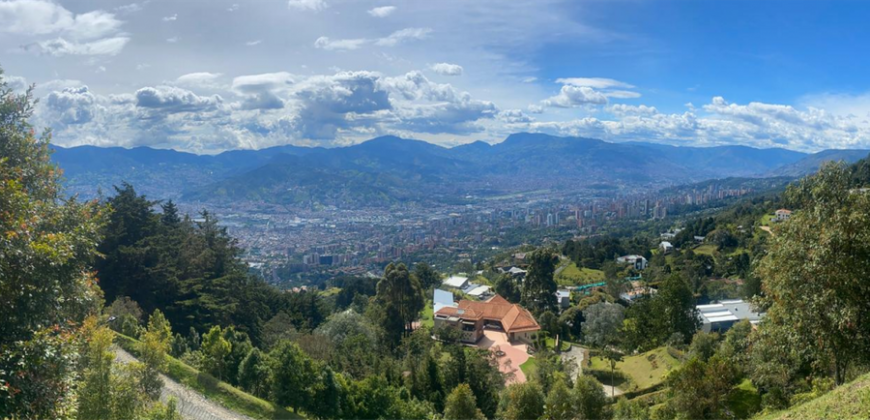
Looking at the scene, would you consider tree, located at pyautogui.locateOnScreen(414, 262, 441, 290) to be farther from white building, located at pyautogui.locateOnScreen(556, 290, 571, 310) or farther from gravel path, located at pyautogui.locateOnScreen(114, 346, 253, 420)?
gravel path, located at pyautogui.locateOnScreen(114, 346, 253, 420)

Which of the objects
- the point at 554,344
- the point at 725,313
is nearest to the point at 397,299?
the point at 554,344

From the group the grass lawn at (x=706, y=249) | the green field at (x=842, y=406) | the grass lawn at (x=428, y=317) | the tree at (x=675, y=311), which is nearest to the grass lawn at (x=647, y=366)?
the tree at (x=675, y=311)

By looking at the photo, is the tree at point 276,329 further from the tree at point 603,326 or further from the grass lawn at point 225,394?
the tree at point 603,326

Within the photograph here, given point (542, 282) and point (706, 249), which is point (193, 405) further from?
point (706, 249)

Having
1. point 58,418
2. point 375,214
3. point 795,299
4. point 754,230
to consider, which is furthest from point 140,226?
point 375,214

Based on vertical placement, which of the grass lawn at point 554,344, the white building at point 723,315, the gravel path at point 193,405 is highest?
the gravel path at point 193,405
